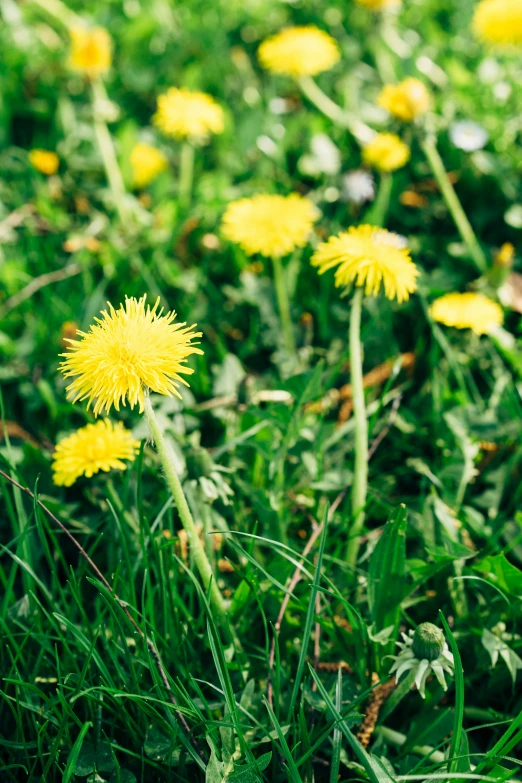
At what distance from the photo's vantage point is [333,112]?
2.81 m

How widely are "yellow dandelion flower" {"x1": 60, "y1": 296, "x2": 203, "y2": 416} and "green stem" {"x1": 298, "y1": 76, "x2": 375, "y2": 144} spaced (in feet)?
5.71

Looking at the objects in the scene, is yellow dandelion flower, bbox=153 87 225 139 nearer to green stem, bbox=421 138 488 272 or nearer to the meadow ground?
the meadow ground

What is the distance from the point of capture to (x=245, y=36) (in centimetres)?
328

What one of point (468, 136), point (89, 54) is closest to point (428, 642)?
point (468, 136)

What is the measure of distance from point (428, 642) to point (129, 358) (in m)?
0.67

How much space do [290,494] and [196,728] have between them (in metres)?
0.61

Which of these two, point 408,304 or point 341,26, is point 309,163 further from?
point 341,26

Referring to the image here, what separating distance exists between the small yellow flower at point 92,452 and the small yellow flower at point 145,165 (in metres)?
1.51

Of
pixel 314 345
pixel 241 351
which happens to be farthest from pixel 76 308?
pixel 314 345

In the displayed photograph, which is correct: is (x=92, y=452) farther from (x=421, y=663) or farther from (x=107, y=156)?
(x=107, y=156)

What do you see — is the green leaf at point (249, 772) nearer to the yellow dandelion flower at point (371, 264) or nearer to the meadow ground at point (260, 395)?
the meadow ground at point (260, 395)

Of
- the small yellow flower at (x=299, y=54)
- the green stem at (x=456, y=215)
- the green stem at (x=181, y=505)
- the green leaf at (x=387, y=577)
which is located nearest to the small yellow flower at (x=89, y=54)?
the small yellow flower at (x=299, y=54)

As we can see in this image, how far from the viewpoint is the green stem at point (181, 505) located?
111 centimetres

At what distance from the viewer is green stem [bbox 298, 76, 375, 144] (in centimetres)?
259
